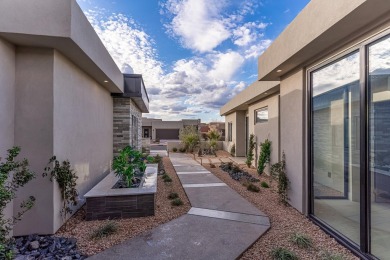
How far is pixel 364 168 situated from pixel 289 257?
1676 millimetres

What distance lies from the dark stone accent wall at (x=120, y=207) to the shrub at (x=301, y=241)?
2.79m

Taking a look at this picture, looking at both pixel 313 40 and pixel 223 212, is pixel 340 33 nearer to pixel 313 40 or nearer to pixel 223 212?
pixel 313 40

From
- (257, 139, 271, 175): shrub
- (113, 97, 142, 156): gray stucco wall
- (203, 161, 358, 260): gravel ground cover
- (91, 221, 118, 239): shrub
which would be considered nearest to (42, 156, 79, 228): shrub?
(91, 221, 118, 239): shrub

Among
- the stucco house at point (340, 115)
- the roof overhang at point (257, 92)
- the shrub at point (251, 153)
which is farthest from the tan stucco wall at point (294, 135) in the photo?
the shrub at point (251, 153)

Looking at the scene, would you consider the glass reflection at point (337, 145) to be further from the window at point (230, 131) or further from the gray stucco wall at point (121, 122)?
the window at point (230, 131)

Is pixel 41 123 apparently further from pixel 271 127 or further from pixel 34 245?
pixel 271 127

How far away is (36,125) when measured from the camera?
11.8 feet

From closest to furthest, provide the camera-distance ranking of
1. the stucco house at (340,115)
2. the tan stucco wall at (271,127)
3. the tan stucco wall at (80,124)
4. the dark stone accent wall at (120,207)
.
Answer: the stucco house at (340,115), the tan stucco wall at (80,124), the dark stone accent wall at (120,207), the tan stucco wall at (271,127)

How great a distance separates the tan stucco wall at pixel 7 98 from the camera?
3240 mm

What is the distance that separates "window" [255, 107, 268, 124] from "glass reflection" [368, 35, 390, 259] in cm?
652

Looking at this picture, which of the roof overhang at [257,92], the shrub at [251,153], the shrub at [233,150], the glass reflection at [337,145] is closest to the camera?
the glass reflection at [337,145]

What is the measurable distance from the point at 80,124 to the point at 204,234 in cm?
386

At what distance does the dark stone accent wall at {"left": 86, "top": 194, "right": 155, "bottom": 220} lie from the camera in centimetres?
424

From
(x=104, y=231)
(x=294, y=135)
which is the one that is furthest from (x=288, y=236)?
(x=104, y=231)
